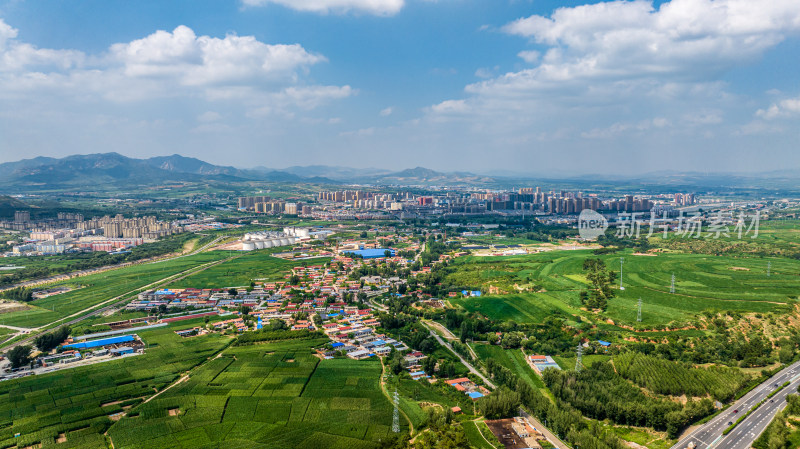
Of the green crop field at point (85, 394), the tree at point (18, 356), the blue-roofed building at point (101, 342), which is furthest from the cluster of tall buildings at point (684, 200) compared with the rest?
the tree at point (18, 356)

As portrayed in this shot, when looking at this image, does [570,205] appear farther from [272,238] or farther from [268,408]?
[268,408]

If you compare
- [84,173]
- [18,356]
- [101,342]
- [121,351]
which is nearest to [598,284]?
[121,351]

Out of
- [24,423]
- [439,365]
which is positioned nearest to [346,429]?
[439,365]

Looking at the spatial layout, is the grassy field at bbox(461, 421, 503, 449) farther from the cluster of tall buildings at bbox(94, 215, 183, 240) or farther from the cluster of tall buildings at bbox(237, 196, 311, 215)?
the cluster of tall buildings at bbox(237, 196, 311, 215)

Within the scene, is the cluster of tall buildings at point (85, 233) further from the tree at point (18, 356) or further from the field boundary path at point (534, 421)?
Result: the field boundary path at point (534, 421)

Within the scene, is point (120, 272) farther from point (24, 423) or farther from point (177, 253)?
point (24, 423)
